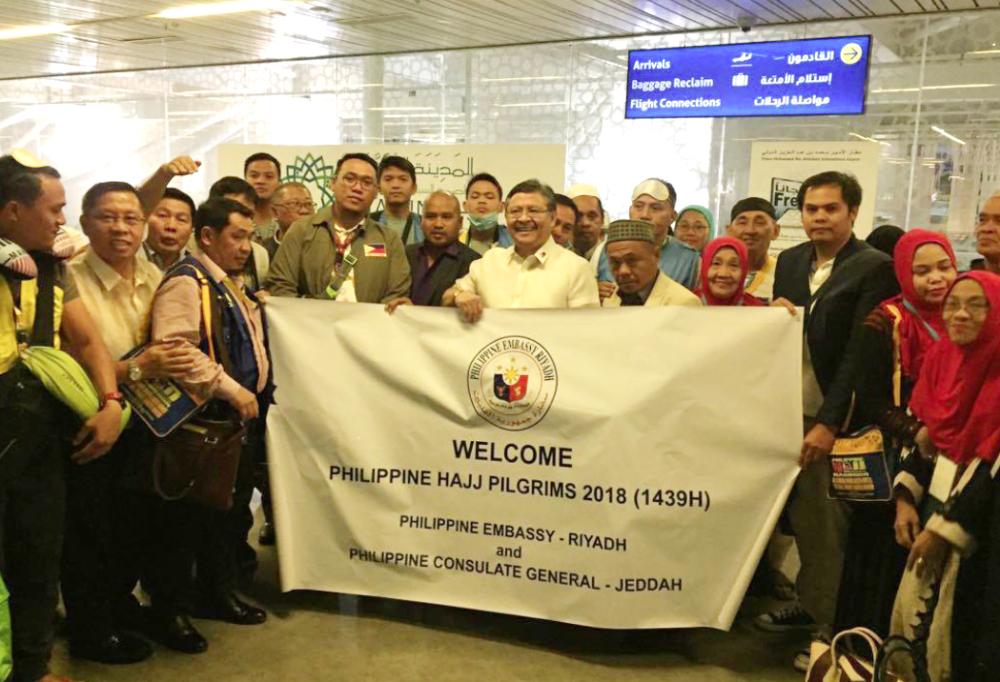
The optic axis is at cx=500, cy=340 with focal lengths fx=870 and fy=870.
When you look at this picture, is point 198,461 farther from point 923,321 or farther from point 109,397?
point 923,321

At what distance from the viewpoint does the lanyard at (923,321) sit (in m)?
2.60

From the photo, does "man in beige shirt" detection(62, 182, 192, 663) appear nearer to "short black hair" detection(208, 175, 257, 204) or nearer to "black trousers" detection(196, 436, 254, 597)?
"black trousers" detection(196, 436, 254, 597)

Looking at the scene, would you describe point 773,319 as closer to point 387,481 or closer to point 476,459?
point 476,459

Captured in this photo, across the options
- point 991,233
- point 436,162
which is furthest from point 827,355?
point 436,162

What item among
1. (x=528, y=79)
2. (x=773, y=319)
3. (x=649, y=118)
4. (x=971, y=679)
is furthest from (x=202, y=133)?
(x=971, y=679)

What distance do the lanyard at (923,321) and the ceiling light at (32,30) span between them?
24.4 feet

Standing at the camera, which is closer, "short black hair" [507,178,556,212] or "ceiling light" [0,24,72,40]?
"short black hair" [507,178,556,212]

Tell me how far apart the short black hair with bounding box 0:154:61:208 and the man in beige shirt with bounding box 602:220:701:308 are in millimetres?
1866

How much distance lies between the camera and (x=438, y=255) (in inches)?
149

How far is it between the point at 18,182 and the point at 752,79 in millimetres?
5323

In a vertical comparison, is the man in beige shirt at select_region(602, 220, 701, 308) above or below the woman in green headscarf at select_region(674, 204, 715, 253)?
below

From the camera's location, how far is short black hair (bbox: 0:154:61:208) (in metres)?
2.45

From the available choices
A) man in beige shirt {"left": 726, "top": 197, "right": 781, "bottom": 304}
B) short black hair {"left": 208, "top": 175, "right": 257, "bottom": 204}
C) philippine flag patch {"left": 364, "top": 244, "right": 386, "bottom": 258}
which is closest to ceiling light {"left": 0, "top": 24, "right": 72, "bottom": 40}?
short black hair {"left": 208, "top": 175, "right": 257, "bottom": 204}

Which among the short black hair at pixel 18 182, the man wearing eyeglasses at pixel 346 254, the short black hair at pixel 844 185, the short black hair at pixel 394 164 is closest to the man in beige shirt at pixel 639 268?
the short black hair at pixel 844 185
